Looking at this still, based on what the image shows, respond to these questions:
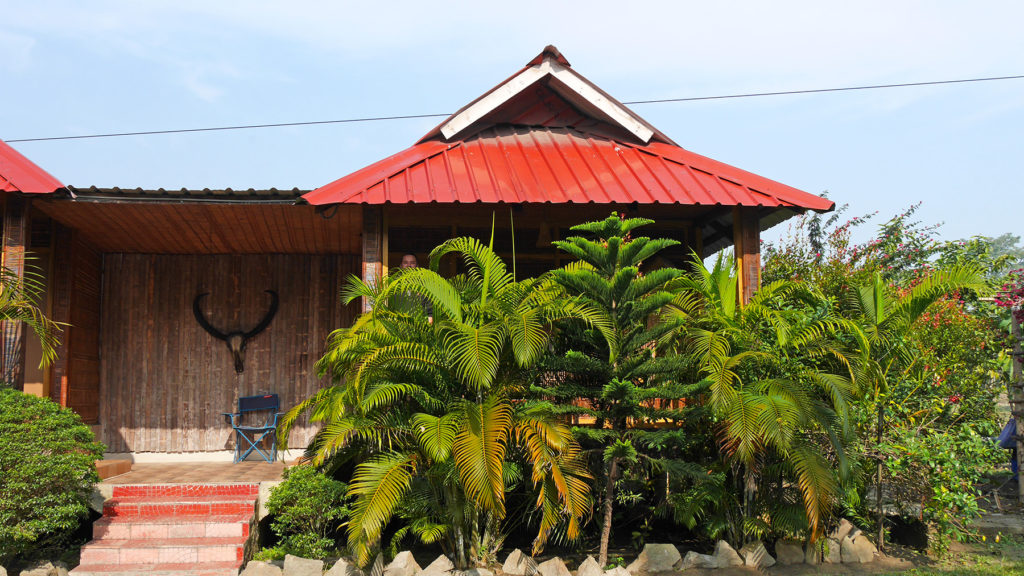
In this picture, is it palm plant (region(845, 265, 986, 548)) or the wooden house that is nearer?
palm plant (region(845, 265, 986, 548))

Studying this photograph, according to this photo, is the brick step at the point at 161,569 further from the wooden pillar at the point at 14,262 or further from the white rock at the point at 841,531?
the white rock at the point at 841,531

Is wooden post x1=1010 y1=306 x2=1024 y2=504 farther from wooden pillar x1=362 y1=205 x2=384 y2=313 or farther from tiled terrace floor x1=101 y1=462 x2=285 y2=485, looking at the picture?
tiled terrace floor x1=101 y1=462 x2=285 y2=485

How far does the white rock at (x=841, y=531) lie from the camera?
6859 mm

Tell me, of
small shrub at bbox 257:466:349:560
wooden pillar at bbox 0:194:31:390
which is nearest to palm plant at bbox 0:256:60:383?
wooden pillar at bbox 0:194:31:390

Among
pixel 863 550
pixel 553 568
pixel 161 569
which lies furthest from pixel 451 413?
pixel 863 550

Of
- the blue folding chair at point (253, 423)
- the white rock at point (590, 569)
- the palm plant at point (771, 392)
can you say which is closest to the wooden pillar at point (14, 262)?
the blue folding chair at point (253, 423)

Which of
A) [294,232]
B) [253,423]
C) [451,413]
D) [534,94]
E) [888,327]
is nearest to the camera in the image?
[451,413]

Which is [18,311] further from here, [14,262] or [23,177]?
[23,177]

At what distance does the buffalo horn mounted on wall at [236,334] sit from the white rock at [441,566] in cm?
540

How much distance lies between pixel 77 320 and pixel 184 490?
356cm

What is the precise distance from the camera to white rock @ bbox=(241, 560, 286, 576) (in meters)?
6.26

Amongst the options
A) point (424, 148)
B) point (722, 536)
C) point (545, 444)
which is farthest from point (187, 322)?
point (722, 536)

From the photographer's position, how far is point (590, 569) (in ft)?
20.6

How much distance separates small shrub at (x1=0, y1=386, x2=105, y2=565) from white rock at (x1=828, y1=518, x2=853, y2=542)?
671 centimetres
